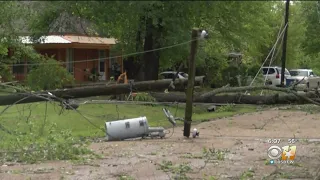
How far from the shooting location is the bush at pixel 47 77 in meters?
16.6

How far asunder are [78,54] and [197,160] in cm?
2105

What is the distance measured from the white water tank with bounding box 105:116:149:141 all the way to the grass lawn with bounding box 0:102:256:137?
1.32 meters

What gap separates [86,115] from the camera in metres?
17.1

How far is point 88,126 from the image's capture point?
51.6 ft

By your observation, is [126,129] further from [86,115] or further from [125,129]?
[86,115]

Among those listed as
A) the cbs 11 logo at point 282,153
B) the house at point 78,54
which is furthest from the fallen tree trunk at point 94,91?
the house at point 78,54

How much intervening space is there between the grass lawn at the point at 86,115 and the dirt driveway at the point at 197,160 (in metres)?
2.42

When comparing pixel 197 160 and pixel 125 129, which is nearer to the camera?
pixel 197 160

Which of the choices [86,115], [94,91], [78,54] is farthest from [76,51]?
[94,91]

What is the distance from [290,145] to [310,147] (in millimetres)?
649

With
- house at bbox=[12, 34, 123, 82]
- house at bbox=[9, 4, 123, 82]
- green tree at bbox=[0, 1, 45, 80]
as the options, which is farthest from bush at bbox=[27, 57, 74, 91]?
house at bbox=[12, 34, 123, 82]

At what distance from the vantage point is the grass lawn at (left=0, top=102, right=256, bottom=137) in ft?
47.7

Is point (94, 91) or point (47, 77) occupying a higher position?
point (94, 91)

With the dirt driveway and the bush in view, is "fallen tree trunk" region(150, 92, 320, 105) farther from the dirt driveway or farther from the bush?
the bush
